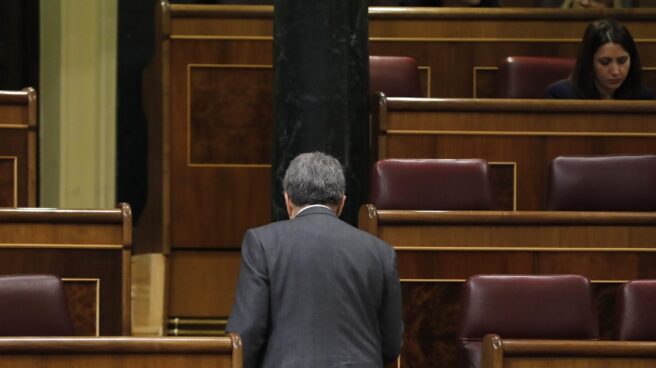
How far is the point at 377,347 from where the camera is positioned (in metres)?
1.22

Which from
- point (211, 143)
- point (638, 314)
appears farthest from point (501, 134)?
point (638, 314)

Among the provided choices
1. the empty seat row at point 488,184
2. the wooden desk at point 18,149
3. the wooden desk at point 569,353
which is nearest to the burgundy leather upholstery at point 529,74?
the empty seat row at point 488,184

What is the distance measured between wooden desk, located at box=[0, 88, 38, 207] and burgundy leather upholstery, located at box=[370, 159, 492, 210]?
445mm

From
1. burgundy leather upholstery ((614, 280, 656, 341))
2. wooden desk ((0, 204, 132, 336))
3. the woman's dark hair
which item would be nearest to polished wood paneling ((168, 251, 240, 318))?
wooden desk ((0, 204, 132, 336))

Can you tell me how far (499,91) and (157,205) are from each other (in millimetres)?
770

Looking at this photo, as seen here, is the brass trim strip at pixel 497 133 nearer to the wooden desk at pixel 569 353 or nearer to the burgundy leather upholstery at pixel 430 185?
the burgundy leather upholstery at pixel 430 185

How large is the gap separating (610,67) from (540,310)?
0.68 meters

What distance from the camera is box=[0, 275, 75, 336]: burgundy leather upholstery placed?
1350 mm

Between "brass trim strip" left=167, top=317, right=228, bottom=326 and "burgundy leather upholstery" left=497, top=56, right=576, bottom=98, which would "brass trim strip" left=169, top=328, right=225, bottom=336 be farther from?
"burgundy leather upholstery" left=497, top=56, right=576, bottom=98

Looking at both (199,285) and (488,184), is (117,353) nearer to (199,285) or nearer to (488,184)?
(488,184)

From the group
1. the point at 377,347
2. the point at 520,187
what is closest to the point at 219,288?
the point at 520,187

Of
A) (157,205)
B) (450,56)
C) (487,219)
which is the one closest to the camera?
(487,219)

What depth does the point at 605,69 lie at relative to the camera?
2.03 meters

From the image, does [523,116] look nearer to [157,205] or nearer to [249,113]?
[249,113]
